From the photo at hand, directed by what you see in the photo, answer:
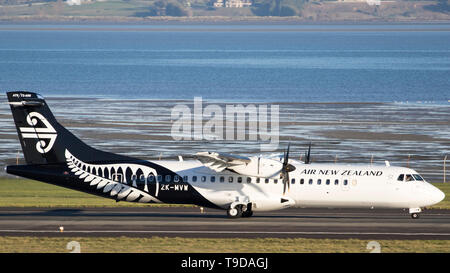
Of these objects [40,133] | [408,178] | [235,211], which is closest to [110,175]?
[40,133]

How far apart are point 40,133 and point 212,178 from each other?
9.19 m

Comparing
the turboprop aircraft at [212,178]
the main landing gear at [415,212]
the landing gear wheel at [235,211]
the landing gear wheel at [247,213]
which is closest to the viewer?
the turboprop aircraft at [212,178]

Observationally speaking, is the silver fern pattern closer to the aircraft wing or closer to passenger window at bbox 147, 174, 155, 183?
passenger window at bbox 147, 174, 155, 183

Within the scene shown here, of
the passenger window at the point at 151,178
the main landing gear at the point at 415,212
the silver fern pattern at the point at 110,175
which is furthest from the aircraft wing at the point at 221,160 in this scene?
the main landing gear at the point at 415,212

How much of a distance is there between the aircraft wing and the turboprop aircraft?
0.17 ft

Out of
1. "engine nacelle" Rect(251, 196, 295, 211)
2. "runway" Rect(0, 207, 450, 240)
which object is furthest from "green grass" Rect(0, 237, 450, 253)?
"engine nacelle" Rect(251, 196, 295, 211)

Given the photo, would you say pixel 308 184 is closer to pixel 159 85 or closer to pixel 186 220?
pixel 186 220

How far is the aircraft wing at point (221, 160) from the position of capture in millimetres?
37469

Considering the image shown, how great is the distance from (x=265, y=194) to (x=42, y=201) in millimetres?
15768

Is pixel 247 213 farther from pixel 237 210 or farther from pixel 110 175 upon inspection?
pixel 110 175

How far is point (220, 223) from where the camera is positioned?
3825cm

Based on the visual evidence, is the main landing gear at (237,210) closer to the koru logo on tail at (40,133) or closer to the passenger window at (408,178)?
the passenger window at (408,178)

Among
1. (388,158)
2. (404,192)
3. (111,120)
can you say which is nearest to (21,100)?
(404,192)

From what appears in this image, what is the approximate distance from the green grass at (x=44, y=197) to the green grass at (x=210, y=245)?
13.4 m
